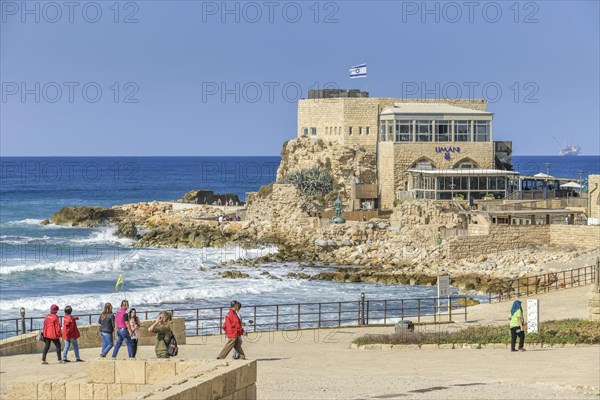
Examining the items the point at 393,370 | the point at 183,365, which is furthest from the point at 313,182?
the point at 183,365

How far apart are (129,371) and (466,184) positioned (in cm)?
5013

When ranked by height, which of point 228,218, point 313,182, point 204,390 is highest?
point 313,182

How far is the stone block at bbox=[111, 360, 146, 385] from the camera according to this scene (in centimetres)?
1612

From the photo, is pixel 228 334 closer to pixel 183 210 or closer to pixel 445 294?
pixel 445 294

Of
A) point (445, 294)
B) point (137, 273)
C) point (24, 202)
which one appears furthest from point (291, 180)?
point (24, 202)

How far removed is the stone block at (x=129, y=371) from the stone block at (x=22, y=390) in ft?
4.01

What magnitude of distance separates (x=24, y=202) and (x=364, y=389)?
359 feet

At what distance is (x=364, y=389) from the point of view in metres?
20.3

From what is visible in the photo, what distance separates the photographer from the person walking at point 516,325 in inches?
963

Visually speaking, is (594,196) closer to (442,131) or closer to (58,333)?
(442,131)

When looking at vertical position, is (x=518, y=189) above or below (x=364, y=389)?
above

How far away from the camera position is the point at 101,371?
16406 mm

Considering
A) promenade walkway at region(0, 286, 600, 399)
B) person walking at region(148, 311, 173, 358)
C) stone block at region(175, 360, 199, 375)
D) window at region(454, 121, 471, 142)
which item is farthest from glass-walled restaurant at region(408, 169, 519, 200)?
stone block at region(175, 360, 199, 375)

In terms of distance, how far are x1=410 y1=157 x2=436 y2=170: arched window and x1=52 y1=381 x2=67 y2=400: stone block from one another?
52.0 metres
